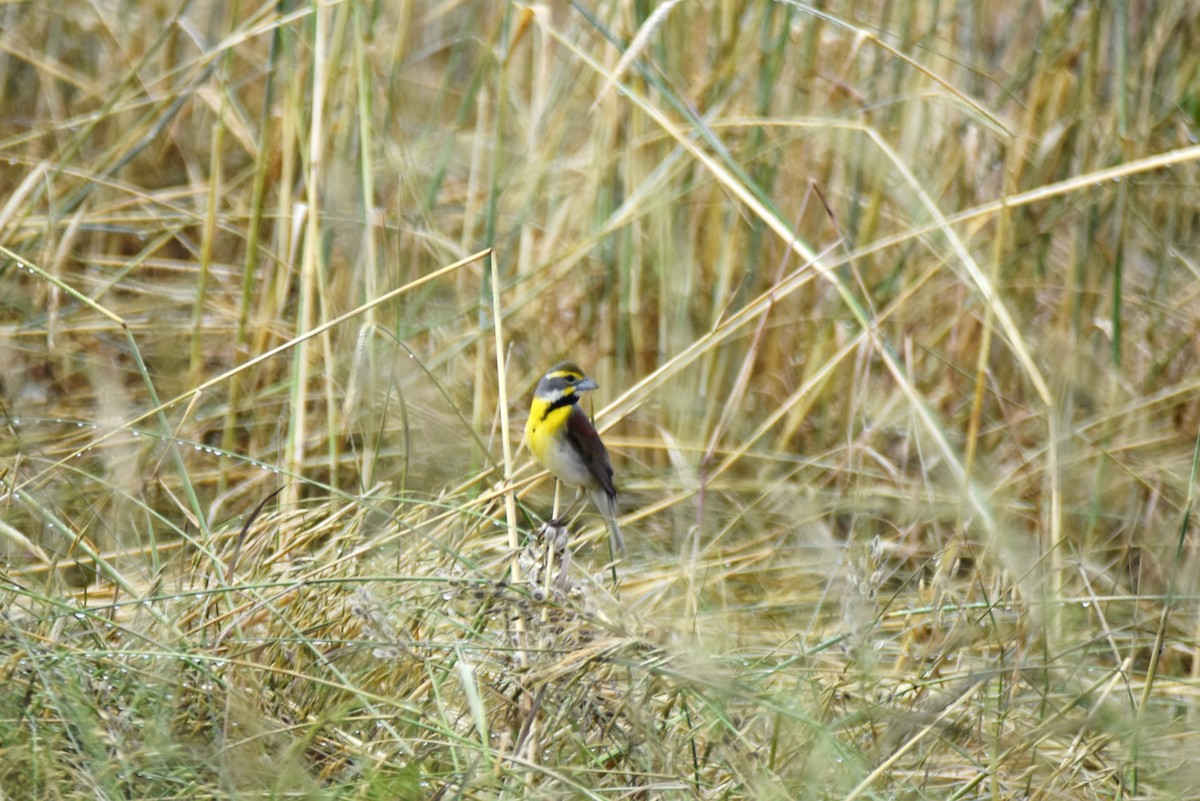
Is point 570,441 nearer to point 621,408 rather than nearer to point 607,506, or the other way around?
point 607,506

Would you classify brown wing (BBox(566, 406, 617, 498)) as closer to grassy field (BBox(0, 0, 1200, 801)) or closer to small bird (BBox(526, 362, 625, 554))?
small bird (BBox(526, 362, 625, 554))

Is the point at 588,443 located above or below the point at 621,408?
above

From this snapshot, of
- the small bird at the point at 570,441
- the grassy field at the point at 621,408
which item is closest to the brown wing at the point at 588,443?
the small bird at the point at 570,441

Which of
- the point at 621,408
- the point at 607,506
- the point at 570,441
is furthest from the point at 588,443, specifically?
the point at 621,408

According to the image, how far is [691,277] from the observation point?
3.80m

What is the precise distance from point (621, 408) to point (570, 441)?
543 mm

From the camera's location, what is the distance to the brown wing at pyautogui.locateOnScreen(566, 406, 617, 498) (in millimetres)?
3076

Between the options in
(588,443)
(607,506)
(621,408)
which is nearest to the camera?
(588,443)

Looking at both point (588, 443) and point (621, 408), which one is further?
point (621, 408)

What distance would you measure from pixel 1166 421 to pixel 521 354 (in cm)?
188

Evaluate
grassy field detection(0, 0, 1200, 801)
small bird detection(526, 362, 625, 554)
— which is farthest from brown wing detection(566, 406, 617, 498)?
grassy field detection(0, 0, 1200, 801)

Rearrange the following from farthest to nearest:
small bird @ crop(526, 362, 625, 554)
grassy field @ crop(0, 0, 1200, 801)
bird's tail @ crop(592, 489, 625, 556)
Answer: bird's tail @ crop(592, 489, 625, 556) → small bird @ crop(526, 362, 625, 554) → grassy field @ crop(0, 0, 1200, 801)

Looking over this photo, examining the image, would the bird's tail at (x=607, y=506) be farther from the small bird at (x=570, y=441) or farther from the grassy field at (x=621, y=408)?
the grassy field at (x=621, y=408)

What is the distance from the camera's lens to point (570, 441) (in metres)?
3.10
